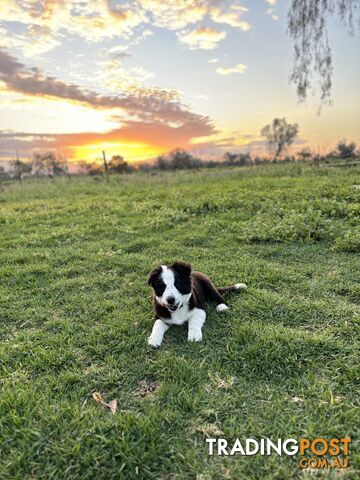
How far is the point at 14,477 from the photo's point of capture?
6.45 ft

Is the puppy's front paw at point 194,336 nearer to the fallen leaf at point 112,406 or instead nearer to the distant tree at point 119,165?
the fallen leaf at point 112,406

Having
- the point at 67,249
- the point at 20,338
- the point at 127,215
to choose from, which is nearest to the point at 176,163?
the point at 127,215

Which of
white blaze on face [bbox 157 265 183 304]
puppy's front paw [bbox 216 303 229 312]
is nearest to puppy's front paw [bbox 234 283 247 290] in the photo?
puppy's front paw [bbox 216 303 229 312]

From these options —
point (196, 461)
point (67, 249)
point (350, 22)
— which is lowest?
point (196, 461)

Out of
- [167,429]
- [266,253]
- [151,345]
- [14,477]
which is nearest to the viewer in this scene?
[14,477]

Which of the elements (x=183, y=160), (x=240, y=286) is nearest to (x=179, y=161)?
(x=183, y=160)

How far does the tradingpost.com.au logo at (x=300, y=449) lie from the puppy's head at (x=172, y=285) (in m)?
1.18

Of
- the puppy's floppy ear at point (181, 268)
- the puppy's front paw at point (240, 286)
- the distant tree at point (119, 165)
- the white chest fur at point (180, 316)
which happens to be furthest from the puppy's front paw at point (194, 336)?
the distant tree at point (119, 165)

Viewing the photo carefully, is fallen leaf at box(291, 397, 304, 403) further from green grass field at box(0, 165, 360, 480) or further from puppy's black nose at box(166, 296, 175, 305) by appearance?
puppy's black nose at box(166, 296, 175, 305)

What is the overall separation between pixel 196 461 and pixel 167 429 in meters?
0.30

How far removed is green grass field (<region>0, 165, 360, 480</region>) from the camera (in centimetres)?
211

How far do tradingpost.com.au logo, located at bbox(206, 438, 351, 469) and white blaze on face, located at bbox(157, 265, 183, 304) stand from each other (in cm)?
118

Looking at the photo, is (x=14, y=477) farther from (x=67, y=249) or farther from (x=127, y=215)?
Answer: (x=127, y=215)

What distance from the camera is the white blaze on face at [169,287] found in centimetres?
304
